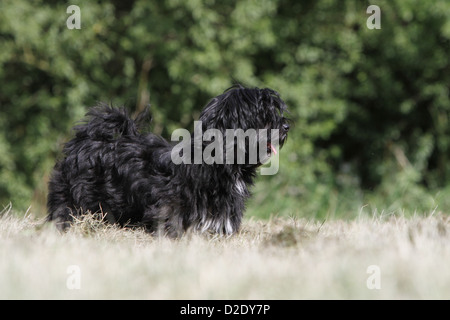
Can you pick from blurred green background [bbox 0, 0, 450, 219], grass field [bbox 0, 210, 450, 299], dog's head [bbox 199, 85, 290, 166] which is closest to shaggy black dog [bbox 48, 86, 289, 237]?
dog's head [bbox 199, 85, 290, 166]

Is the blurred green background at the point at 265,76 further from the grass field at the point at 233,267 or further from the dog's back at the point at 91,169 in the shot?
the grass field at the point at 233,267

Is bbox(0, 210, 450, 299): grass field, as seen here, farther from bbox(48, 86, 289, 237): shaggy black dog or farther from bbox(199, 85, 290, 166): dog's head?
bbox(199, 85, 290, 166): dog's head

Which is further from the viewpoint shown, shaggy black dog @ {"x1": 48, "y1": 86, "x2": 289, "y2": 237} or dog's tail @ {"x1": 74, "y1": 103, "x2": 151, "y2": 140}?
dog's tail @ {"x1": 74, "y1": 103, "x2": 151, "y2": 140}

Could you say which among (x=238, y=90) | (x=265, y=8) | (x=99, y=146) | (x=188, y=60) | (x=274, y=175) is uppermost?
(x=265, y=8)

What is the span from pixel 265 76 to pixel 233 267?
887cm

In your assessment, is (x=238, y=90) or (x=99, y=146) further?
(x=99, y=146)

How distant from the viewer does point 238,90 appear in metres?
5.17

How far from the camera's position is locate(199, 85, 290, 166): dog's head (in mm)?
5004

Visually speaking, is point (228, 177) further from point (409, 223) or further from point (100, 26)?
point (100, 26)

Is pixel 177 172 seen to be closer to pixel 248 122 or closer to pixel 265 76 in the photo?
pixel 248 122
